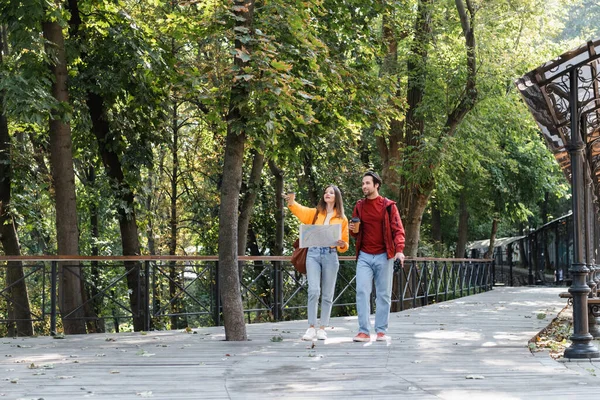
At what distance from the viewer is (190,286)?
15062mm

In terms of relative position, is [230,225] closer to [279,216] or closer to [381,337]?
[381,337]

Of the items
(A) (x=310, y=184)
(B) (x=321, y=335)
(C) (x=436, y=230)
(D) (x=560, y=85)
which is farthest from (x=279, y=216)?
(D) (x=560, y=85)

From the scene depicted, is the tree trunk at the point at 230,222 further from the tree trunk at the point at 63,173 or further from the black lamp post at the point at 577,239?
the tree trunk at the point at 63,173

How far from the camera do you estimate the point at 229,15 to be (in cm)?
985

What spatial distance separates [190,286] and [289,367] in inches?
283

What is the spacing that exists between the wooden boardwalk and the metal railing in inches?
44.9

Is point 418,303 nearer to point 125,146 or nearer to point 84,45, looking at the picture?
point 125,146

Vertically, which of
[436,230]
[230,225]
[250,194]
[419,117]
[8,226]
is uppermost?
[419,117]

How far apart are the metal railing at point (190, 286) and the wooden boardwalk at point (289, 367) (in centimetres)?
114

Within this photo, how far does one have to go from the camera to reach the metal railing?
1310 cm

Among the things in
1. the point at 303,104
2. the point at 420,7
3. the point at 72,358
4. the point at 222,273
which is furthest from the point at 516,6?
the point at 72,358

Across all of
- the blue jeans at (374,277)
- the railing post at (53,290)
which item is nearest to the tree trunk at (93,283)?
the railing post at (53,290)

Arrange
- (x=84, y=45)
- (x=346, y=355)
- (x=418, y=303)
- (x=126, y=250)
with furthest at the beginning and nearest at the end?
(x=418, y=303), (x=126, y=250), (x=84, y=45), (x=346, y=355)

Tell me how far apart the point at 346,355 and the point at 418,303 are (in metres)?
12.1
